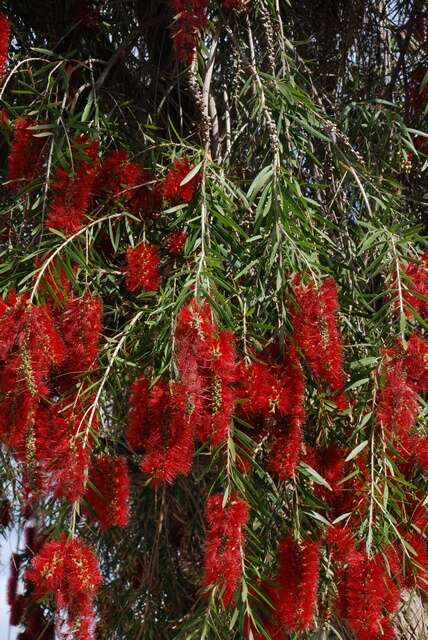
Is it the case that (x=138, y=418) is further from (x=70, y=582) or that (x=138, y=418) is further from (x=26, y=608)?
(x=26, y=608)

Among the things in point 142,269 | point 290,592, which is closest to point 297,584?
point 290,592

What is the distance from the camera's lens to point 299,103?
2.58 meters

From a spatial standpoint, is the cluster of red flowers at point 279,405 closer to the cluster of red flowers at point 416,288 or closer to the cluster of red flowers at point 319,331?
the cluster of red flowers at point 319,331

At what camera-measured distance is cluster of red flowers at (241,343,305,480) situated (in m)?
2.00

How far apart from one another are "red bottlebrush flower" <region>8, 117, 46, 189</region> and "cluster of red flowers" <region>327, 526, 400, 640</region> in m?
0.87

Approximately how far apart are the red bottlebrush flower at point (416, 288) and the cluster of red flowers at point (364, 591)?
1.34 ft

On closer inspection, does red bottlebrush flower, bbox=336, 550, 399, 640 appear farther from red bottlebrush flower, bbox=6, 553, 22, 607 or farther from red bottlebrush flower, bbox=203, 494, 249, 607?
red bottlebrush flower, bbox=6, 553, 22, 607

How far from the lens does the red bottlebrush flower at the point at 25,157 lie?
2.37 meters

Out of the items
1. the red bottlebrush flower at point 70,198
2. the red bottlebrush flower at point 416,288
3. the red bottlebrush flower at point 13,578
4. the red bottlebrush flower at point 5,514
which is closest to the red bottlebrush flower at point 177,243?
the red bottlebrush flower at point 70,198

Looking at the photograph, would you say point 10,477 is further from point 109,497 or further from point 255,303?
point 255,303

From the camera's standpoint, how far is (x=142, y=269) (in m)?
2.33

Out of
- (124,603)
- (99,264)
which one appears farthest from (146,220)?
(124,603)

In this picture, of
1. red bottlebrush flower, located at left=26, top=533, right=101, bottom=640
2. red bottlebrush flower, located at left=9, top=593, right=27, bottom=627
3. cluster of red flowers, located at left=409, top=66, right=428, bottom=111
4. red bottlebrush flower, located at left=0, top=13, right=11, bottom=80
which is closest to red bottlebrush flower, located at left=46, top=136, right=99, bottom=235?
red bottlebrush flower, located at left=0, top=13, right=11, bottom=80

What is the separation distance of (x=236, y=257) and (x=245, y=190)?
60 cm
